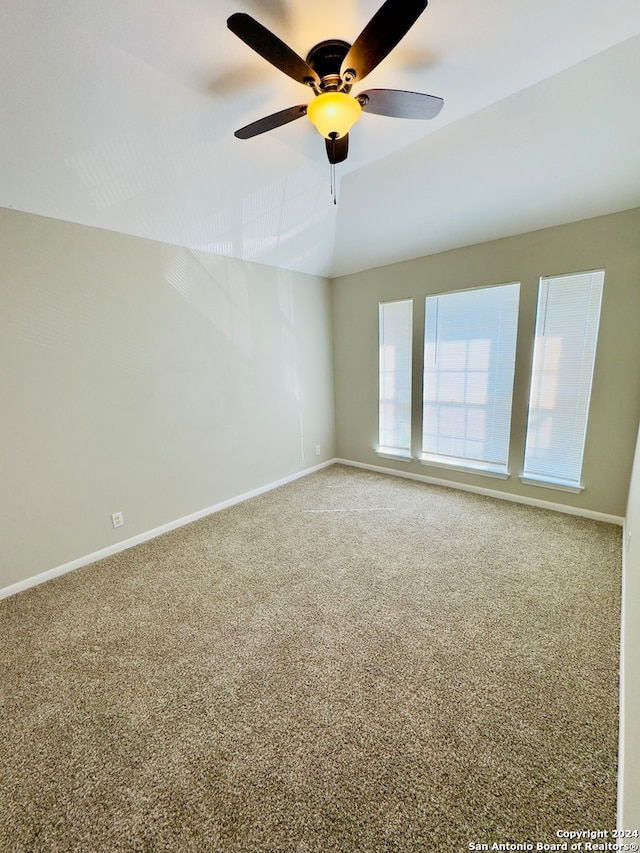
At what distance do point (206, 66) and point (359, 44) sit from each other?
2.68 ft

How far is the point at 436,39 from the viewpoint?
150 centimetres

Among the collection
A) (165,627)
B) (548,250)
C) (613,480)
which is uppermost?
(548,250)

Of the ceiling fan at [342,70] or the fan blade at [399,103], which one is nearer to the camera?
the ceiling fan at [342,70]

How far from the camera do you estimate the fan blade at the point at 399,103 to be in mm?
1425

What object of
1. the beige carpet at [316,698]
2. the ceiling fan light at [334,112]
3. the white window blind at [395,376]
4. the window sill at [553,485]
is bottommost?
the beige carpet at [316,698]

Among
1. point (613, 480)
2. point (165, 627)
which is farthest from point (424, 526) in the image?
point (165, 627)

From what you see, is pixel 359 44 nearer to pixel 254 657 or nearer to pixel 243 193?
pixel 243 193

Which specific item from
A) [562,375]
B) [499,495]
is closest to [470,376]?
[562,375]

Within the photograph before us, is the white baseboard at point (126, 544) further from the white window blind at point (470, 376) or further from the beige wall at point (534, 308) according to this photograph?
the white window blind at point (470, 376)

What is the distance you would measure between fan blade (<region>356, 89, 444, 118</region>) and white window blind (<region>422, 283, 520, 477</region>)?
6.53 feet

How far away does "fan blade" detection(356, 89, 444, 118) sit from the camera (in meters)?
1.42

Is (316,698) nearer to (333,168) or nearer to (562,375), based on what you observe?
(562,375)

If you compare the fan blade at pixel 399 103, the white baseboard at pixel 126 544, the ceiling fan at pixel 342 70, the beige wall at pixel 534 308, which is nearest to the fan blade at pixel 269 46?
the ceiling fan at pixel 342 70

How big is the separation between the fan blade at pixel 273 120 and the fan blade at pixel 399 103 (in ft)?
0.91
